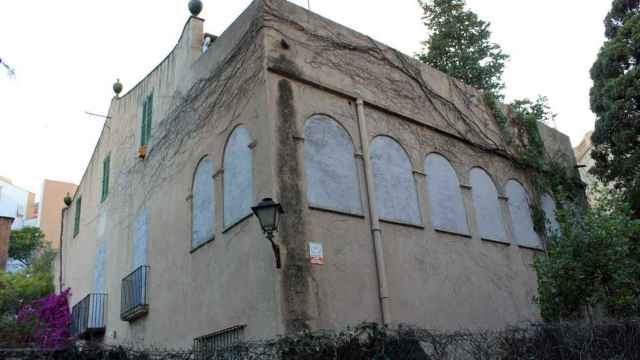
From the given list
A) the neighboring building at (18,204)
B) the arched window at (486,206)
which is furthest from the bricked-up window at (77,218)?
the neighboring building at (18,204)

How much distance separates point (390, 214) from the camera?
1109 cm

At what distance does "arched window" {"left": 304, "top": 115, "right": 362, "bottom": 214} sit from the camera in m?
10.1

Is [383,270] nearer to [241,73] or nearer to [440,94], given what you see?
[241,73]

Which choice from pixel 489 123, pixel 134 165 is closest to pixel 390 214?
pixel 489 123

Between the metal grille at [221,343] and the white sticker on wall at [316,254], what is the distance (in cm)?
154

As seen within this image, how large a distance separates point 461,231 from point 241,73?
216 inches

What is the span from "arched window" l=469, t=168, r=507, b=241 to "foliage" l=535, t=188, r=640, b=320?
5.91ft

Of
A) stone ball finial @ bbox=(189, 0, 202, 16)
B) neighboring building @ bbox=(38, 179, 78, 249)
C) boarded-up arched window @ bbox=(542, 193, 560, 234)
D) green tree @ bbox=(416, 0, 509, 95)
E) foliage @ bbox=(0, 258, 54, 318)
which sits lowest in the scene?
boarded-up arched window @ bbox=(542, 193, 560, 234)

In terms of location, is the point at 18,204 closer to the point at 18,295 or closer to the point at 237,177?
the point at 18,295

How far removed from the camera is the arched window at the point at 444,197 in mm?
12203

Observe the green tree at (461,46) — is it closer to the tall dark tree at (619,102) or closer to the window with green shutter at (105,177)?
the tall dark tree at (619,102)

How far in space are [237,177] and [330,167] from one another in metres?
1.67

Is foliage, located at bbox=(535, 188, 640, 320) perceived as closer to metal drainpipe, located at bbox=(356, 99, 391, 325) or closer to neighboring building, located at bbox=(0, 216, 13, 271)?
metal drainpipe, located at bbox=(356, 99, 391, 325)

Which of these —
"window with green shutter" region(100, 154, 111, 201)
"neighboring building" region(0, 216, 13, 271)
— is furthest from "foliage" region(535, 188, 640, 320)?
"neighboring building" region(0, 216, 13, 271)
